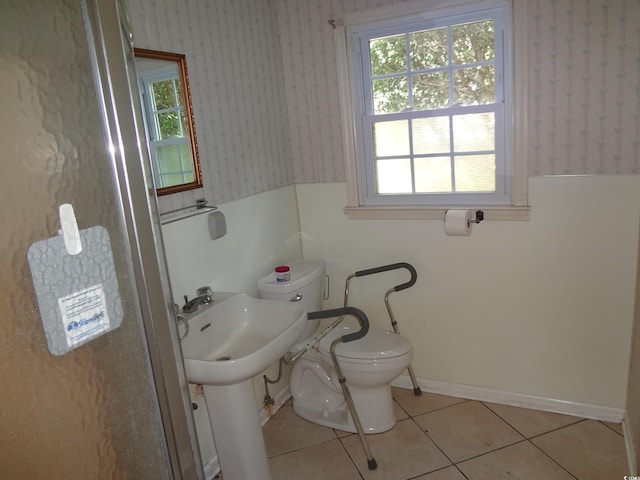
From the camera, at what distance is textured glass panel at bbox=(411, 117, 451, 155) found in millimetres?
2334

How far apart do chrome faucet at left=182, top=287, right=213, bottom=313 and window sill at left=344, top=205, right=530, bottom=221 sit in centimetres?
96

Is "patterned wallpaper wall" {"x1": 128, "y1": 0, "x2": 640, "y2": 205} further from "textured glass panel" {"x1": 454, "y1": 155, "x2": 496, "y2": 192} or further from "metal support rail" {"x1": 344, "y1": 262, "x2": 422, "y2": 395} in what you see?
"metal support rail" {"x1": 344, "y1": 262, "x2": 422, "y2": 395}

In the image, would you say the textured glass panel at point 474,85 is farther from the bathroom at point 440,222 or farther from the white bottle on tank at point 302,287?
the white bottle on tank at point 302,287

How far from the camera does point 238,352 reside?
1.89m

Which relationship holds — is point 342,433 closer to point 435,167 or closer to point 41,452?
point 435,167

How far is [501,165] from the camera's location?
7.37ft

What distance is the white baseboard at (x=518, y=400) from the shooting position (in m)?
2.26

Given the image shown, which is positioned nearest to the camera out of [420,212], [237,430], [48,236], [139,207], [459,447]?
[48,236]

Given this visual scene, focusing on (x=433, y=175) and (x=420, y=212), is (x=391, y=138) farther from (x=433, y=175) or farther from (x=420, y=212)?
(x=420, y=212)

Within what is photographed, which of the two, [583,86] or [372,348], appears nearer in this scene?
[583,86]

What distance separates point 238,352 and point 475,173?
1.42 metres

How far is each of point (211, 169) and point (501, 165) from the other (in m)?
1.36

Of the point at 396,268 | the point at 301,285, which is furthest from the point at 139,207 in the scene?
the point at 396,268

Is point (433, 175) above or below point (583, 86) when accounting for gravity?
below
